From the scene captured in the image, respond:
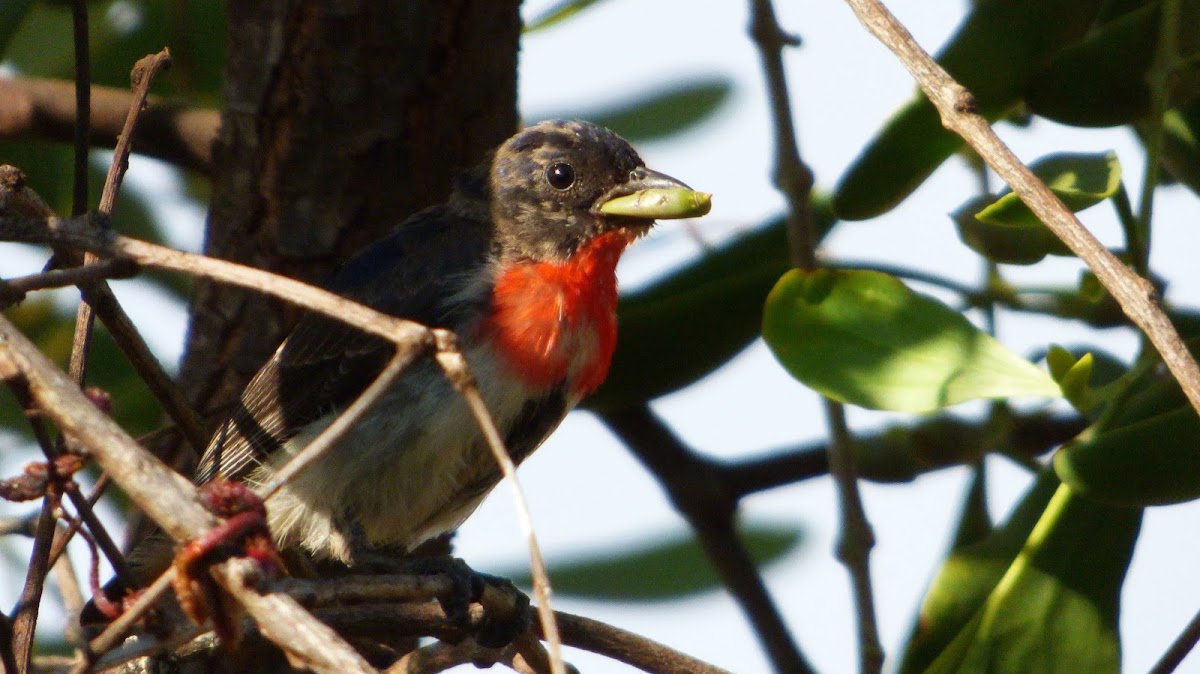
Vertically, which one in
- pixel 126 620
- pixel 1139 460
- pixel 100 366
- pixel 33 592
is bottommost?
pixel 126 620

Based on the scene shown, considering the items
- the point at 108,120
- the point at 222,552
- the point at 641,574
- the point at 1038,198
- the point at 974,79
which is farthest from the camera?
the point at 641,574

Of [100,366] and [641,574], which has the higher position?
[100,366]

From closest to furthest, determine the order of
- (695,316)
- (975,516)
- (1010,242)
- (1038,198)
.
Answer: (1038,198) → (1010,242) → (975,516) → (695,316)

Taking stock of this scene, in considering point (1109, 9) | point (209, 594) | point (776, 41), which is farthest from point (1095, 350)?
point (209, 594)

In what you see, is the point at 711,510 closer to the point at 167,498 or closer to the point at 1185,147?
the point at 1185,147

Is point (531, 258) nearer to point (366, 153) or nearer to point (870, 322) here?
point (366, 153)

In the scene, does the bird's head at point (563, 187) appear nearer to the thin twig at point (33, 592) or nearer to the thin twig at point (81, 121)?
the thin twig at point (81, 121)

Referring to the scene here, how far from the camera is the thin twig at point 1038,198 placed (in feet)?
6.93

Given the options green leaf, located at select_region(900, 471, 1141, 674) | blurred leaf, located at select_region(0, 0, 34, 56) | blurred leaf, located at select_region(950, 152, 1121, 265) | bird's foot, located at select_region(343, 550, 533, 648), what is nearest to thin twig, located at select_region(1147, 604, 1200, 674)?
green leaf, located at select_region(900, 471, 1141, 674)

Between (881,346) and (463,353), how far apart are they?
4.25 feet

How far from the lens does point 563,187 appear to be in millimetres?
4391

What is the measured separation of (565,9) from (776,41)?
114 cm

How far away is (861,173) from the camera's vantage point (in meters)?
3.16

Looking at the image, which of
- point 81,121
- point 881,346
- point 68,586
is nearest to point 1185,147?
point 881,346
